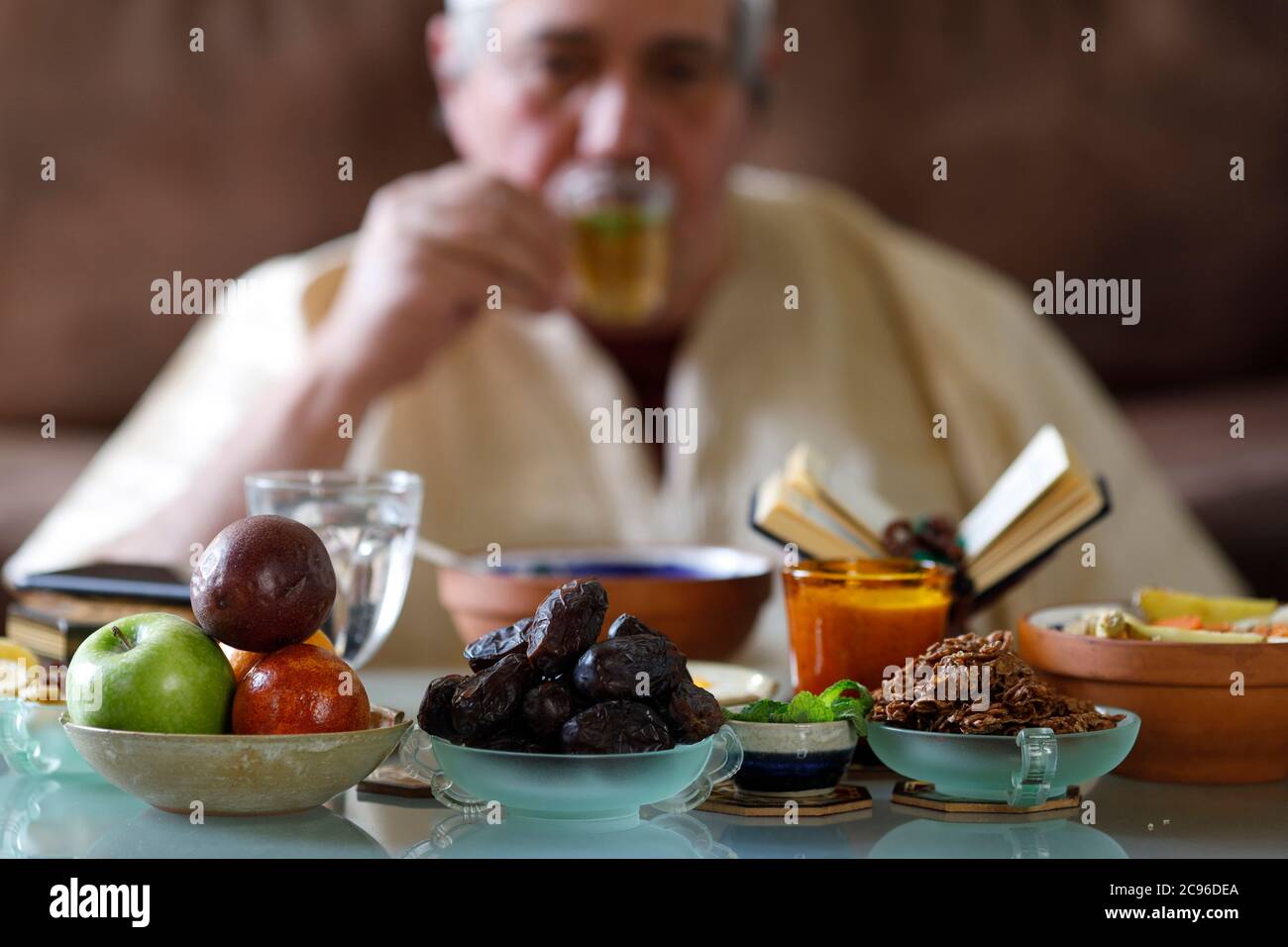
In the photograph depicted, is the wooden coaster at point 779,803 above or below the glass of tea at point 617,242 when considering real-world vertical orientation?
below

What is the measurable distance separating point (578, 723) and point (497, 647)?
0.25 feet

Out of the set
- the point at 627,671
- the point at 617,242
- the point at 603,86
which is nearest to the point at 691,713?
the point at 627,671

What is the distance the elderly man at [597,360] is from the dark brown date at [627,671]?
34.0 inches

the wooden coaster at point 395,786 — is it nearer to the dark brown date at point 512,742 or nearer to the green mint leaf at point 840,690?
the dark brown date at point 512,742

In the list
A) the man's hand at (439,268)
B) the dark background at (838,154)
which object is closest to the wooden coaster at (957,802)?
Result: the man's hand at (439,268)

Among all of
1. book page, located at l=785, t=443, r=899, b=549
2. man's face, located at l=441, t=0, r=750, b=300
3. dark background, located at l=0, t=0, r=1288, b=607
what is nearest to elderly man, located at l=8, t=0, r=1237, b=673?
man's face, located at l=441, t=0, r=750, b=300

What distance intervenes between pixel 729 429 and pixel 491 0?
2.15ft

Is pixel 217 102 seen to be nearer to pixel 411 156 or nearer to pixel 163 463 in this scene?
pixel 411 156

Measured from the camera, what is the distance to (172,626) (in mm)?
731

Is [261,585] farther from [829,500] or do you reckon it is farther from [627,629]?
[829,500]

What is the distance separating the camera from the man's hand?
171 centimetres

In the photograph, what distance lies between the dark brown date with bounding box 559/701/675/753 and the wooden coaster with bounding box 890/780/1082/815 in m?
0.17

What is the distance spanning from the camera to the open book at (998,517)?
936 mm
